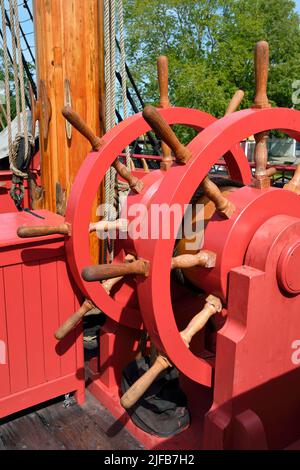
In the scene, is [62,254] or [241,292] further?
[62,254]

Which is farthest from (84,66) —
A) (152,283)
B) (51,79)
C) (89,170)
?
(152,283)

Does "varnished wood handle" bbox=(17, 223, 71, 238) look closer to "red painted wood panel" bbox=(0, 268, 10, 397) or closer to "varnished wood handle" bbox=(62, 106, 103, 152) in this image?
"red painted wood panel" bbox=(0, 268, 10, 397)

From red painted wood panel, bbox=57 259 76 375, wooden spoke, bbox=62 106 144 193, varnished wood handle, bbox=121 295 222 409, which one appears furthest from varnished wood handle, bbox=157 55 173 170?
varnished wood handle, bbox=121 295 222 409

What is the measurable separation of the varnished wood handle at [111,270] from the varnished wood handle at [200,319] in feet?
0.86

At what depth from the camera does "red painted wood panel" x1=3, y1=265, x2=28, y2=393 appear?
1813 mm

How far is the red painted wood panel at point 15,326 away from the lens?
181 centimetres

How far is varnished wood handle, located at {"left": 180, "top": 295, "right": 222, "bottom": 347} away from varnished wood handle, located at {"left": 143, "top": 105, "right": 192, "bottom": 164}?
Answer: 510 millimetres

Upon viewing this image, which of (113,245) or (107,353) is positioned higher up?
(113,245)

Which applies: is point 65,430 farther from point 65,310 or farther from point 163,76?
point 163,76

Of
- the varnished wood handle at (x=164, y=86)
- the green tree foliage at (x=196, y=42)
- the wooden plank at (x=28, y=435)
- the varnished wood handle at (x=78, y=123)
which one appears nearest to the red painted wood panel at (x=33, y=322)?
the wooden plank at (x=28, y=435)

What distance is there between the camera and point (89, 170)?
1757 mm

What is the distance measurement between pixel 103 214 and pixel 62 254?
0.47m

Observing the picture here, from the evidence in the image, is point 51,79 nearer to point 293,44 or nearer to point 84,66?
point 84,66

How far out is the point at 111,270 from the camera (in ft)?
4.37
